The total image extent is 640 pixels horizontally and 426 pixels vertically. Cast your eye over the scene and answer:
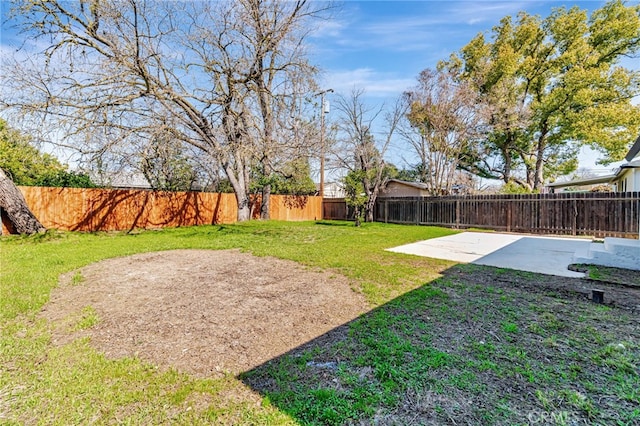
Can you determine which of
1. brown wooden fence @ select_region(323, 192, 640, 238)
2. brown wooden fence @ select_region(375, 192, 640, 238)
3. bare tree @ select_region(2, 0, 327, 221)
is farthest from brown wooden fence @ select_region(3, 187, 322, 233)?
brown wooden fence @ select_region(375, 192, 640, 238)

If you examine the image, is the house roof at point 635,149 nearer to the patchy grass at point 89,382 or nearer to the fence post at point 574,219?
the patchy grass at point 89,382

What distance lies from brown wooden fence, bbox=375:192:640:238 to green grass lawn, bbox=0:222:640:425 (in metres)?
8.59

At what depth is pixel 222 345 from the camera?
250cm

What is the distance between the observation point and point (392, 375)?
6.70 ft

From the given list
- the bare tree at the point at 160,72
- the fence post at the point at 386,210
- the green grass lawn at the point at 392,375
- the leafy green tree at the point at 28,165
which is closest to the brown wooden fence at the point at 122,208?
the leafy green tree at the point at 28,165

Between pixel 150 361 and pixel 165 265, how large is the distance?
3.43m

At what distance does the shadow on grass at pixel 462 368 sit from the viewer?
1698mm

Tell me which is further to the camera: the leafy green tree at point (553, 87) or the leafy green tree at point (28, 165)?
the leafy green tree at point (553, 87)

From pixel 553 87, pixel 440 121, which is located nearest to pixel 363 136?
pixel 440 121

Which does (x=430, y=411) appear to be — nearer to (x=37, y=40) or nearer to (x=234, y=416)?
(x=234, y=416)

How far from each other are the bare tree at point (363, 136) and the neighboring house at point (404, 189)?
3876mm

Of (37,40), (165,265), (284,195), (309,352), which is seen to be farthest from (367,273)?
(284,195)

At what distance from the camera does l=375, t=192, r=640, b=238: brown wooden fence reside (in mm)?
9289

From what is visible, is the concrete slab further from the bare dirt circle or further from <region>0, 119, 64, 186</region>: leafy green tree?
<region>0, 119, 64, 186</region>: leafy green tree
